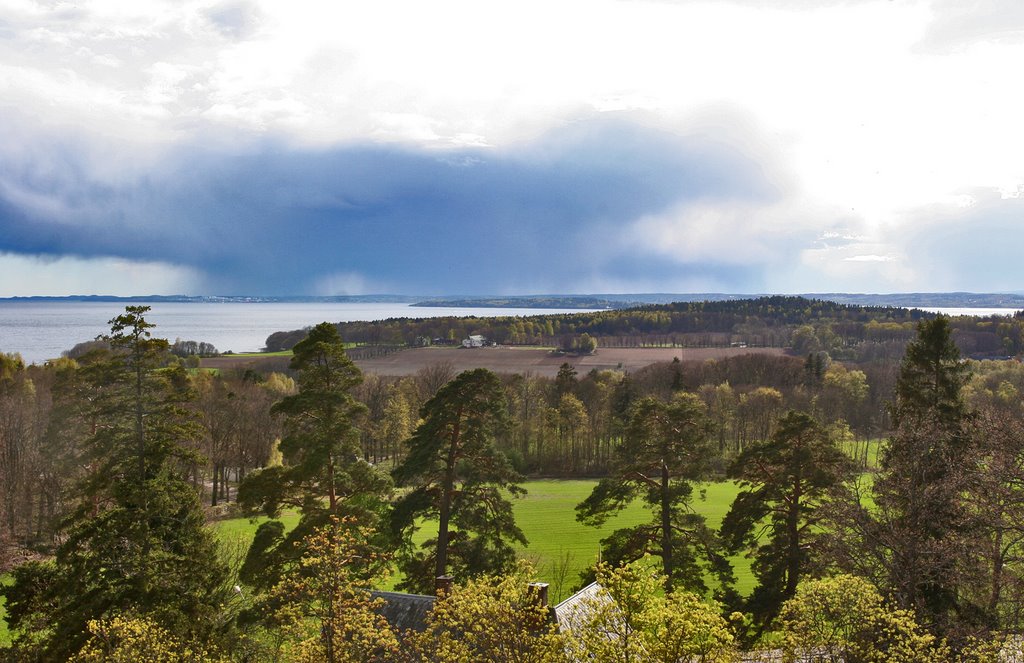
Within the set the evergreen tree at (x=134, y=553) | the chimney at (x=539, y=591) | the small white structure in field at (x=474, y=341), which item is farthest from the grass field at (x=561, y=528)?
the small white structure in field at (x=474, y=341)

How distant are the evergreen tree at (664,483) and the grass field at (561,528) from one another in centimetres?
576

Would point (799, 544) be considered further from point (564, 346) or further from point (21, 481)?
point (564, 346)

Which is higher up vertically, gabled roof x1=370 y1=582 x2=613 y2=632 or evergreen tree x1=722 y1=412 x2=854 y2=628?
evergreen tree x1=722 y1=412 x2=854 y2=628

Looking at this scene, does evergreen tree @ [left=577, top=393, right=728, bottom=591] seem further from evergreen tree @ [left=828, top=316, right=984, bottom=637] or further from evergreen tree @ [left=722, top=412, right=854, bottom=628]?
evergreen tree @ [left=828, top=316, right=984, bottom=637]

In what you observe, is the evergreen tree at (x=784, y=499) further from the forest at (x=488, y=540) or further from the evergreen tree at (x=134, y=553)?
the evergreen tree at (x=134, y=553)

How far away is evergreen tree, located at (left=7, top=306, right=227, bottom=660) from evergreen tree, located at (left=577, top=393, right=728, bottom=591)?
48.0 feet

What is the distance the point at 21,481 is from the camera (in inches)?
1784

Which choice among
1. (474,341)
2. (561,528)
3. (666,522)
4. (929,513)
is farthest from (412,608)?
(474,341)

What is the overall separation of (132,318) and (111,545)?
8.13 metres

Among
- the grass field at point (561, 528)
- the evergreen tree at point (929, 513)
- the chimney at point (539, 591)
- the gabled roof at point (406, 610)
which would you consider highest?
the evergreen tree at point (929, 513)

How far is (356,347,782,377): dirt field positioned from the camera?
11638 centimetres

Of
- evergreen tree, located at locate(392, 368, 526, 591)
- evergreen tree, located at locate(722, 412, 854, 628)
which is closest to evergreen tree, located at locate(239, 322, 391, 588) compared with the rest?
evergreen tree, located at locate(392, 368, 526, 591)

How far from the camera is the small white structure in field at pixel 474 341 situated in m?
166

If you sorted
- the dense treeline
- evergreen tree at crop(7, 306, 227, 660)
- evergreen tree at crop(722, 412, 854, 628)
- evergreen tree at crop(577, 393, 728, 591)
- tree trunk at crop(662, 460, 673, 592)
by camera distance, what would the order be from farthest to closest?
the dense treeline → evergreen tree at crop(577, 393, 728, 591) → tree trunk at crop(662, 460, 673, 592) → evergreen tree at crop(722, 412, 854, 628) → evergreen tree at crop(7, 306, 227, 660)
